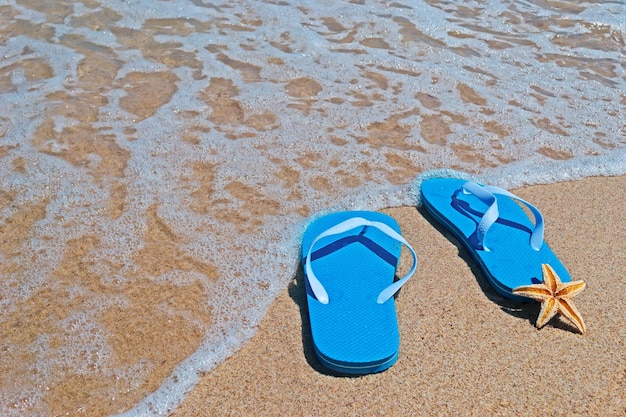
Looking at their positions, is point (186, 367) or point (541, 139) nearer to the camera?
point (186, 367)

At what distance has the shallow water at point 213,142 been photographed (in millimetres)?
2420

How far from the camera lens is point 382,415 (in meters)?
2.08

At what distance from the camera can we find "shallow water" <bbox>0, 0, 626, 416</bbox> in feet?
7.94

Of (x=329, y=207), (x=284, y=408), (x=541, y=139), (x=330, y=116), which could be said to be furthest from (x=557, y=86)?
(x=284, y=408)

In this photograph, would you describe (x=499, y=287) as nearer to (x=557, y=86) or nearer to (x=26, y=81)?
(x=557, y=86)

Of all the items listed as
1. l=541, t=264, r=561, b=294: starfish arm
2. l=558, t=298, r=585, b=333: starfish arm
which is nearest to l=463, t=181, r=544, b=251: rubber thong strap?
l=541, t=264, r=561, b=294: starfish arm

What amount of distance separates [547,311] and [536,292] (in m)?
0.09

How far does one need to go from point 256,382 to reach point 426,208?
4.92 ft

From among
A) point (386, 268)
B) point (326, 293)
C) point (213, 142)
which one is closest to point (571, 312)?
point (386, 268)

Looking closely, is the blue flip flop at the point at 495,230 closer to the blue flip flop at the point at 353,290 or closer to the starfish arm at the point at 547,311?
the starfish arm at the point at 547,311

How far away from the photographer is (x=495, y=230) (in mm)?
2951

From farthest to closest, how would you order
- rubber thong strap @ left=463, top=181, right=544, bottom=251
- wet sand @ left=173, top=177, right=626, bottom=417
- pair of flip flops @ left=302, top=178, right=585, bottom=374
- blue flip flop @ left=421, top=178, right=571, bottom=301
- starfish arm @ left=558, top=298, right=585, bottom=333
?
rubber thong strap @ left=463, top=181, right=544, bottom=251
blue flip flop @ left=421, top=178, right=571, bottom=301
starfish arm @ left=558, top=298, right=585, bottom=333
pair of flip flops @ left=302, top=178, right=585, bottom=374
wet sand @ left=173, top=177, right=626, bottom=417

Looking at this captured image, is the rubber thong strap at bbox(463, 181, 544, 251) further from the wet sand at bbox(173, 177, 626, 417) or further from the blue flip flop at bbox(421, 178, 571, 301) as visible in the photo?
the wet sand at bbox(173, 177, 626, 417)

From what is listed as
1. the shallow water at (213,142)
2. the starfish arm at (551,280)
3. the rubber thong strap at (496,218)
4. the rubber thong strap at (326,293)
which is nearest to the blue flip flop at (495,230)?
the rubber thong strap at (496,218)
